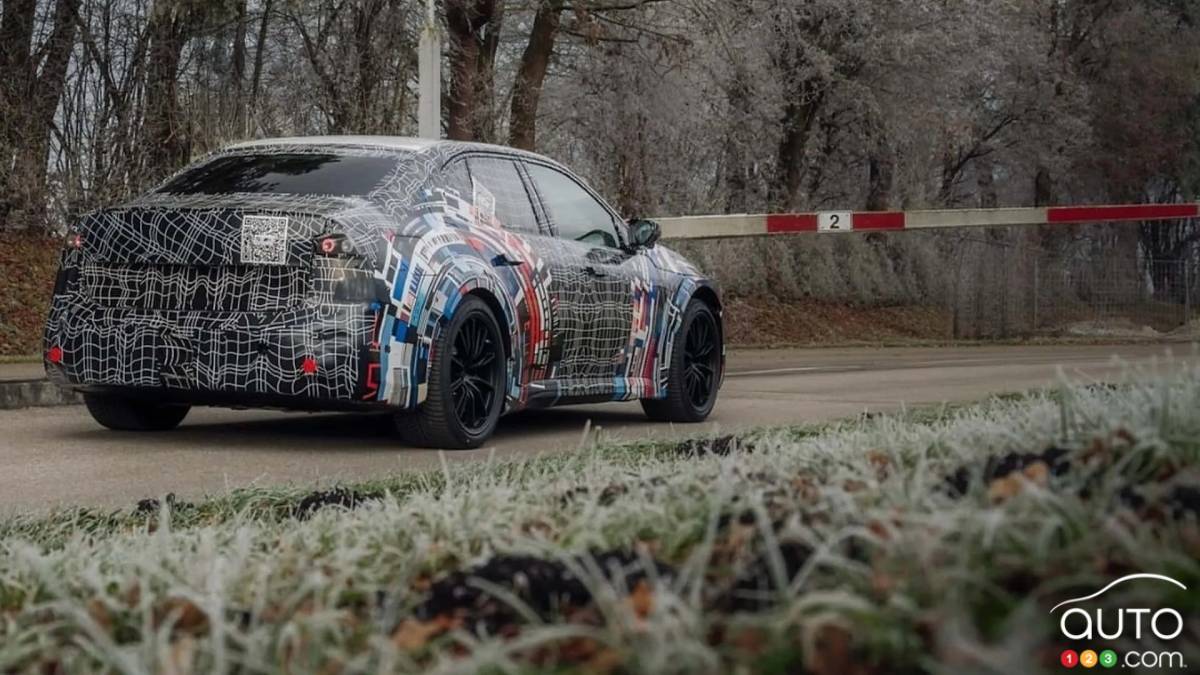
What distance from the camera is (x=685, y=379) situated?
1118 cm

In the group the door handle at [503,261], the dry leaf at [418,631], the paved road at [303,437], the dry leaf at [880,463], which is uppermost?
the door handle at [503,261]

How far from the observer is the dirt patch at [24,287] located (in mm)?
15875

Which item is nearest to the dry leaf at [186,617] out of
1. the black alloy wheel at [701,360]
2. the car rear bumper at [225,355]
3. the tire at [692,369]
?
the car rear bumper at [225,355]

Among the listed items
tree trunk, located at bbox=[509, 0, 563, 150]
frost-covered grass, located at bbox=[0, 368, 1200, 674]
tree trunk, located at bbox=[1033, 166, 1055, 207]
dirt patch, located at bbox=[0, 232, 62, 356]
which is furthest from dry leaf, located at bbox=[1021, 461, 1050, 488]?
tree trunk, located at bbox=[1033, 166, 1055, 207]

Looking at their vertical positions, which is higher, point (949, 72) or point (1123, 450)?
point (949, 72)

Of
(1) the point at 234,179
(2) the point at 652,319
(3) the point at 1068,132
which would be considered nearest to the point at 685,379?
(2) the point at 652,319

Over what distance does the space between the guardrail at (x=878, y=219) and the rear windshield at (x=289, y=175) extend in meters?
12.4

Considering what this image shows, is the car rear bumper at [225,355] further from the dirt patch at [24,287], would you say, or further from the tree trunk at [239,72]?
the tree trunk at [239,72]

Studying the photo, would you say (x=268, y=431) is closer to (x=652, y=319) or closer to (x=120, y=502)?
(x=652, y=319)

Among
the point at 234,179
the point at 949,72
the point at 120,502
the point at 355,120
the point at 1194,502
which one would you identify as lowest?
the point at 120,502

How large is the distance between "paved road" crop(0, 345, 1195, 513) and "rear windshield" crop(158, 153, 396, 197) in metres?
1.28

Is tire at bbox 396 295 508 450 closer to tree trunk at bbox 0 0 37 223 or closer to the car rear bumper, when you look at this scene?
the car rear bumper

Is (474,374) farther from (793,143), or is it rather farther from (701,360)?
(793,143)

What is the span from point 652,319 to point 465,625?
8000mm
